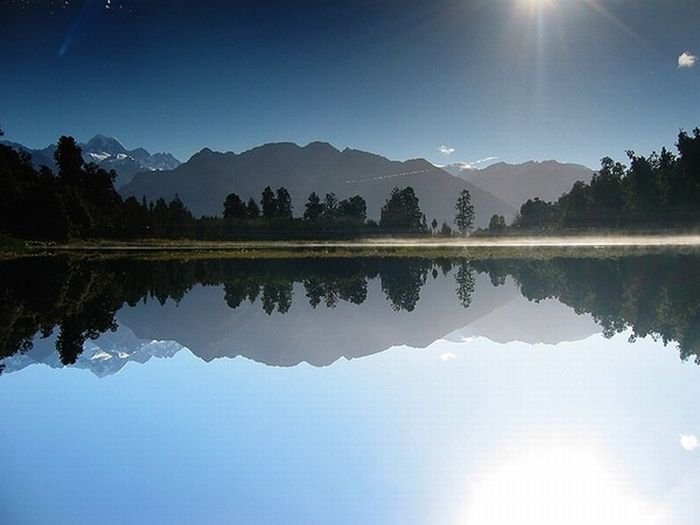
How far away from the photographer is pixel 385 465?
493cm

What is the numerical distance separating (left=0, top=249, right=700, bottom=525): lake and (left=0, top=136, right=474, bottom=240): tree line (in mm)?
53061

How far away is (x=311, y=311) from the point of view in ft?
51.5

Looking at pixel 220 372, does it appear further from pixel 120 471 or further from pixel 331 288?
pixel 331 288

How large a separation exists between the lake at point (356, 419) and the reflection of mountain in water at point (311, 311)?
11cm

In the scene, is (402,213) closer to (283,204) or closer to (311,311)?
(283,204)

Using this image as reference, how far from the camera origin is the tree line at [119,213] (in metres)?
60.8

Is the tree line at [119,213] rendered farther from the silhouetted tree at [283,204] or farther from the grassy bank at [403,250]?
the grassy bank at [403,250]

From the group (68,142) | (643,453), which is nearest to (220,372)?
(643,453)

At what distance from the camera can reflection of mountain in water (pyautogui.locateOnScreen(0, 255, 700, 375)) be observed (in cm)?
1052

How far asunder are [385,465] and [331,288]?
16.6 meters

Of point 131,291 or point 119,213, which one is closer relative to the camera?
point 131,291

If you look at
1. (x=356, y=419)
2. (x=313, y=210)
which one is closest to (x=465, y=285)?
(x=356, y=419)

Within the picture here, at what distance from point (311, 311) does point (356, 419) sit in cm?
966

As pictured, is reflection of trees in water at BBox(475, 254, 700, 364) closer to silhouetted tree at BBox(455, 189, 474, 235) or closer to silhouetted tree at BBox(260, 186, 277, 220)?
silhouetted tree at BBox(455, 189, 474, 235)
